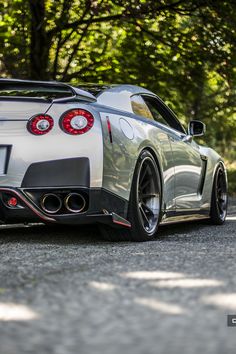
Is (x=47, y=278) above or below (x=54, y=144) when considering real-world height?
below

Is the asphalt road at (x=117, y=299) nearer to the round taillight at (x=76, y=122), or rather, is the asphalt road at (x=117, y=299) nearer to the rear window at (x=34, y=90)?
the round taillight at (x=76, y=122)

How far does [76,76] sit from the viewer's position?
15.7m

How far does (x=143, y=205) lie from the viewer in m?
6.38

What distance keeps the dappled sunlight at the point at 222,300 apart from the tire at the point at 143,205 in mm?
2501

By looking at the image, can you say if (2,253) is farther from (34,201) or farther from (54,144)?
(54,144)

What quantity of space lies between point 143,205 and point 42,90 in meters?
1.30

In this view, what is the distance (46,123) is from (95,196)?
66 cm

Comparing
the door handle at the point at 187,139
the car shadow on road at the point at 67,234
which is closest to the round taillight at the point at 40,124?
the car shadow on road at the point at 67,234

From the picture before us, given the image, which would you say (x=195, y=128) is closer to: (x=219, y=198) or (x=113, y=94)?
(x=219, y=198)

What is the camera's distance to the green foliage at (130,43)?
47.1ft

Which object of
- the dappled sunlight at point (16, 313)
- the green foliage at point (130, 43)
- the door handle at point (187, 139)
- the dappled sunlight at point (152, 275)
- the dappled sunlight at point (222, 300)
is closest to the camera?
the dappled sunlight at point (16, 313)

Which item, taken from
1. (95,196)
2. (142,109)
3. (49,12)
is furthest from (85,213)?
(49,12)

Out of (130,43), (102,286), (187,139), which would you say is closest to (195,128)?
(187,139)

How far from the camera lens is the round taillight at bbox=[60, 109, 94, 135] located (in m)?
5.65
